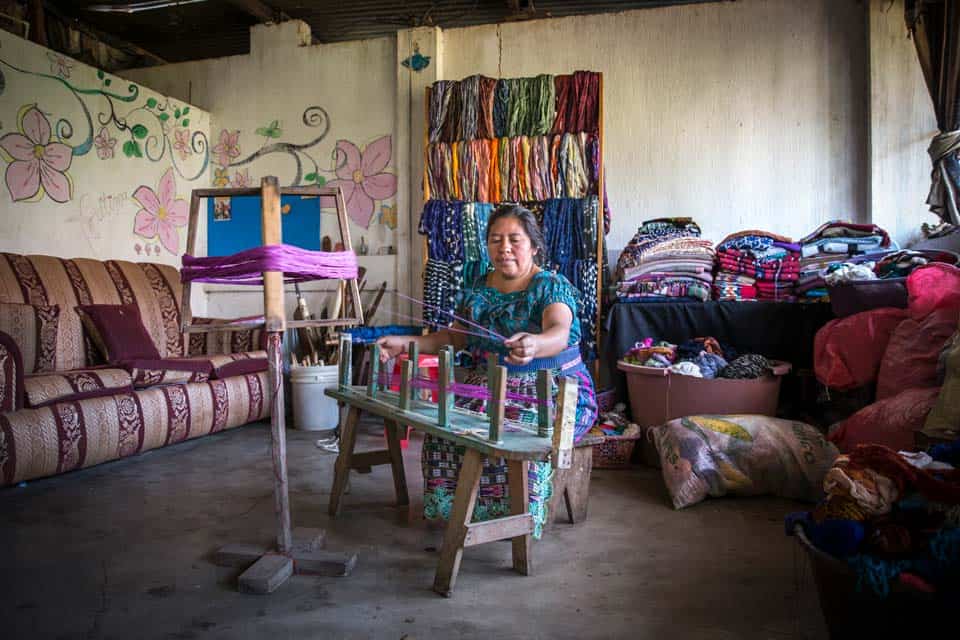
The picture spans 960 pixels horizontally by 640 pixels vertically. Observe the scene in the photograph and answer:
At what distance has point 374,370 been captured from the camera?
2.58 meters

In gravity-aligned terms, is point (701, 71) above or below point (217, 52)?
below

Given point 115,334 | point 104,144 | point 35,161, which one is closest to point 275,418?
point 115,334

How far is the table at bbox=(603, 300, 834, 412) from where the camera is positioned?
13.1 ft

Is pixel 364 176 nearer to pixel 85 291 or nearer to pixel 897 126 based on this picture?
pixel 85 291

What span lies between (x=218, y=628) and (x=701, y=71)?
4.71m

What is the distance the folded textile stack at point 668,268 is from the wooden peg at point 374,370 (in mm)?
2237

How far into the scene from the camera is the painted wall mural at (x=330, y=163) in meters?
5.62

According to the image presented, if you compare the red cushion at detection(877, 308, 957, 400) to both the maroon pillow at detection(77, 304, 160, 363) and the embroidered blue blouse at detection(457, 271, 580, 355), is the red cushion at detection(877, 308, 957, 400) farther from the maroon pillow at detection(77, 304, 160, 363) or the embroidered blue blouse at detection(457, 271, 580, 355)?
the maroon pillow at detection(77, 304, 160, 363)

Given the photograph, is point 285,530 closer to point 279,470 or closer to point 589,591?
point 279,470

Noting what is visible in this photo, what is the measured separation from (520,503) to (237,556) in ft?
3.25

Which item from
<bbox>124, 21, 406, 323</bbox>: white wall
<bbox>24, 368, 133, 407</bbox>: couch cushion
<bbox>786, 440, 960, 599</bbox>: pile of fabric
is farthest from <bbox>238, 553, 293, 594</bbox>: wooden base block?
<bbox>124, 21, 406, 323</bbox>: white wall

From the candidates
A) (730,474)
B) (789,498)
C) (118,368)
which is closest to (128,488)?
(118,368)

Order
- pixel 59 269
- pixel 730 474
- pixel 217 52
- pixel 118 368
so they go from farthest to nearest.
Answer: pixel 217 52
pixel 59 269
pixel 118 368
pixel 730 474

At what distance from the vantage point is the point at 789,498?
3.09 m
